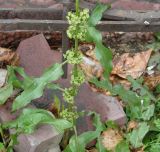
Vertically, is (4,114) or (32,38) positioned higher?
(32,38)

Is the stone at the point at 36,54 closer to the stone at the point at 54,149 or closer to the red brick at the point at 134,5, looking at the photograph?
the stone at the point at 54,149

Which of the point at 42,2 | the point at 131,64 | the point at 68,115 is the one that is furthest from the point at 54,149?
the point at 42,2

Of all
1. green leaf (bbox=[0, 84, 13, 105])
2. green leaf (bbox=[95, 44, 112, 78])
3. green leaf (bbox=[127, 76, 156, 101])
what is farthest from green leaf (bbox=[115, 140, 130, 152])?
green leaf (bbox=[0, 84, 13, 105])

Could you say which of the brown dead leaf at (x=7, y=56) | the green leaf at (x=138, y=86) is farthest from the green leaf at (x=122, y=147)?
the brown dead leaf at (x=7, y=56)

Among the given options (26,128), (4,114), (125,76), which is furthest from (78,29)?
(125,76)

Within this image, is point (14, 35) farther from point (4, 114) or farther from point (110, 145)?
point (110, 145)

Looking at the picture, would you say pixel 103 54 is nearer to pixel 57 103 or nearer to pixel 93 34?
pixel 93 34
